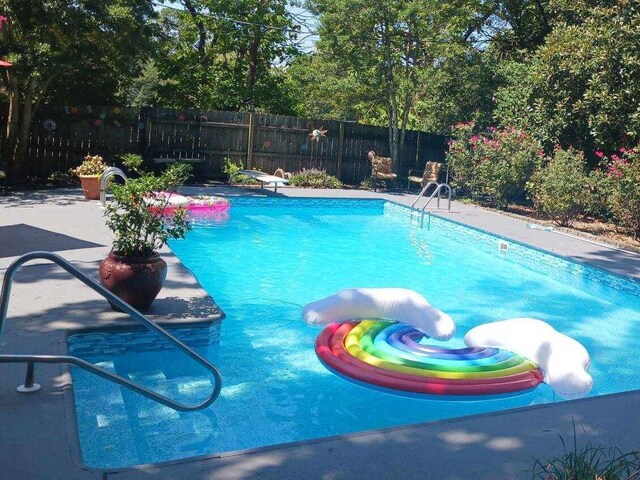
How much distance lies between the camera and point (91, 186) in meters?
11.9

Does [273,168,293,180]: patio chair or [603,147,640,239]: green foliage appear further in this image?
[273,168,293,180]: patio chair

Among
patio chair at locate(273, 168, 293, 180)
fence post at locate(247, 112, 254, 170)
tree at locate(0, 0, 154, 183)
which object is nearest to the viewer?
tree at locate(0, 0, 154, 183)

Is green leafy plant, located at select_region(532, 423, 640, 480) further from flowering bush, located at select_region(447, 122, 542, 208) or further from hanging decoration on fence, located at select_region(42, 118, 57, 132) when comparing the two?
hanging decoration on fence, located at select_region(42, 118, 57, 132)

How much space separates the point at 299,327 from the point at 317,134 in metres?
11.3

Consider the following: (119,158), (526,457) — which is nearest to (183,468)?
(526,457)

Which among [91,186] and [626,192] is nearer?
[626,192]

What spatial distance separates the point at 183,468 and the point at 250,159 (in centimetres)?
1422

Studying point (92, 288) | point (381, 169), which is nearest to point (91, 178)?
point (381, 169)

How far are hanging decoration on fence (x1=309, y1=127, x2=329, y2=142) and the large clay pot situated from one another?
40.3 ft

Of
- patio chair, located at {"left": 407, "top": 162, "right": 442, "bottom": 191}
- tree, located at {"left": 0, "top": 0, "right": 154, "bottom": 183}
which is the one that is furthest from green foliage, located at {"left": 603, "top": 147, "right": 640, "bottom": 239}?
tree, located at {"left": 0, "top": 0, "right": 154, "bottom": 183}

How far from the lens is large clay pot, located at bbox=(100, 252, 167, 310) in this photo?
5262 mm

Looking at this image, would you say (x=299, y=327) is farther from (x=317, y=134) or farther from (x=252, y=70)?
(x=252, y=70)

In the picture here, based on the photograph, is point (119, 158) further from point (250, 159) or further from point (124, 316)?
point (124, 316)

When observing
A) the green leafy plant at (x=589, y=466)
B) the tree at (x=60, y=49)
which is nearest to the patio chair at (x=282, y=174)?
the tree at (x=60, y=49)
